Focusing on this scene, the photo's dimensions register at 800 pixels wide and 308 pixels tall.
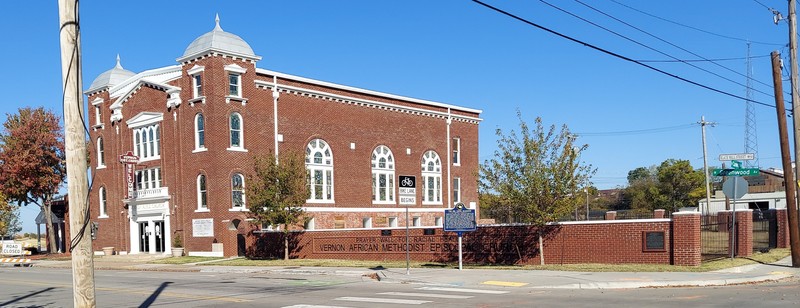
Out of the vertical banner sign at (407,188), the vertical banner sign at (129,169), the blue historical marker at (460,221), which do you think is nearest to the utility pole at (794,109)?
the blue historical marker at (460,221)

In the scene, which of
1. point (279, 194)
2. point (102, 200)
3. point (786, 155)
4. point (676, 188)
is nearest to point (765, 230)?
point (786, 155)

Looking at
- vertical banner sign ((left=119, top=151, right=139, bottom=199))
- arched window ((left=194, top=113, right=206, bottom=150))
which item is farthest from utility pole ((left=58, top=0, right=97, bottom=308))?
vertical banner sign ((left=119, top=151, right=139, bottom=199))

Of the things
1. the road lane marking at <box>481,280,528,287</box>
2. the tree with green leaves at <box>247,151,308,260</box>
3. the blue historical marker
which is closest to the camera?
the road lane marking at <box>481,280,528,287</box>

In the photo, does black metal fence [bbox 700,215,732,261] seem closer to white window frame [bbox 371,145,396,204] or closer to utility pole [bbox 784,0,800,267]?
utility pole [bbox 784,0,800,267]

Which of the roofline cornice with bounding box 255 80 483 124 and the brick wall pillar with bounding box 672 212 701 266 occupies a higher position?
the roofline cornice with bounding box 255 80 483 124

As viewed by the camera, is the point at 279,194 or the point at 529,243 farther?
the point at 279,194

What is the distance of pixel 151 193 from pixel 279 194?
44.8 feet

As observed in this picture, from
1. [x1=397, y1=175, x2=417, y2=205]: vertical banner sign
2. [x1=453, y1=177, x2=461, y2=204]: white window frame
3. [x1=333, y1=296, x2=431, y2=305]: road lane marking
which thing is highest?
[x1=397, y1=175, x2=417, y2=205]: vertical banner sign

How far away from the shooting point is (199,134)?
135 ft

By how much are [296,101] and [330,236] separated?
539 inches

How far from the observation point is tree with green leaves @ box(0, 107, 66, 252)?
4972cm

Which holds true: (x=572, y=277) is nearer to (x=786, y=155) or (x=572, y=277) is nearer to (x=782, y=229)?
(x=786, y=155)

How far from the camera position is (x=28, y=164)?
49625 millimetres

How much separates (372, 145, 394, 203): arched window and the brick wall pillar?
2972 cm
